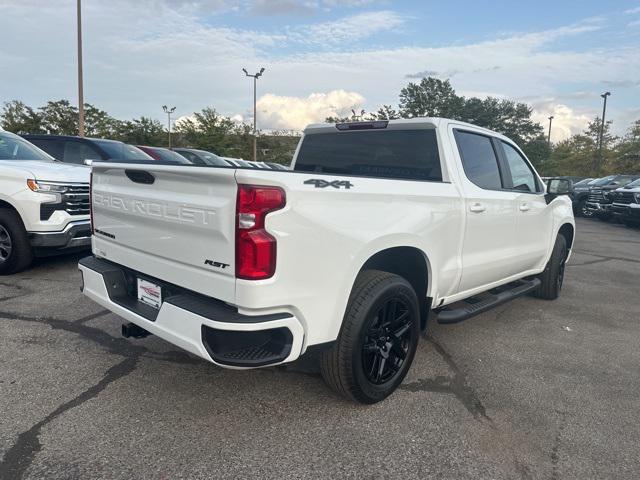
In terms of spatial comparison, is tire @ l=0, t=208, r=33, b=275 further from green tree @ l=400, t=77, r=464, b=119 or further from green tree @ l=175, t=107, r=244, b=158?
green tree @ l=400, t=77, r=464, b=119

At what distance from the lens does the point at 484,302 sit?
4051 millimetres

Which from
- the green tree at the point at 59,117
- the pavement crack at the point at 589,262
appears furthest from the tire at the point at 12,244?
the green tree at the point at 59,117

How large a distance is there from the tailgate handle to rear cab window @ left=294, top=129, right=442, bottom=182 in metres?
1.43

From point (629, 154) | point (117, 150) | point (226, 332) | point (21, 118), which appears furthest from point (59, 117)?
point (629, 154)

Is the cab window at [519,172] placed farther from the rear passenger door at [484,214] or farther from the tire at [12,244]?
the tire at [12,244]

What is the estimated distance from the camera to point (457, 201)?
11.6 feet

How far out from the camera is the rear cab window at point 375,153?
370cm

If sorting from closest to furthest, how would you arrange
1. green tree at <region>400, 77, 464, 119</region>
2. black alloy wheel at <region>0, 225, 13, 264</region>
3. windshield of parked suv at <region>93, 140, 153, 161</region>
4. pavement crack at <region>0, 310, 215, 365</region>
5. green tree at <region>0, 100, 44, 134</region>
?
1. pavement crack at <region>0, 310, 215, 365</region>
2. black alloy wheel at <region>0, 225, 13, 264</region>
3. windshield of parked suv at <region>93, 140, 153, 161</region>
4. green tree at <region>0, 100, 44, 134</region>
5. green tree at <region>400, 77, 464, 119</region>

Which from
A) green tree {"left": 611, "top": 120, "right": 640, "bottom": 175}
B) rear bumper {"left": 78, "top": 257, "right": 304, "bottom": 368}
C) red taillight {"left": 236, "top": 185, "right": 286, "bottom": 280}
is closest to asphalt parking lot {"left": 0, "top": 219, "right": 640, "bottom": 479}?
rear bumper {"left": 78, "top": 257, "right": 304, "bottom": 368}

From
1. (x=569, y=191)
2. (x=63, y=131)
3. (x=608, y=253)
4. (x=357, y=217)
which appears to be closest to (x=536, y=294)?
(x=569, y=191)

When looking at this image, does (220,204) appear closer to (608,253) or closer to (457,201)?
(457,201)

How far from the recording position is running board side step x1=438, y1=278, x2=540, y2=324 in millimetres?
3633

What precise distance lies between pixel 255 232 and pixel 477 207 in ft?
7.11

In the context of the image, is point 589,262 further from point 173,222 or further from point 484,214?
point 173,222
